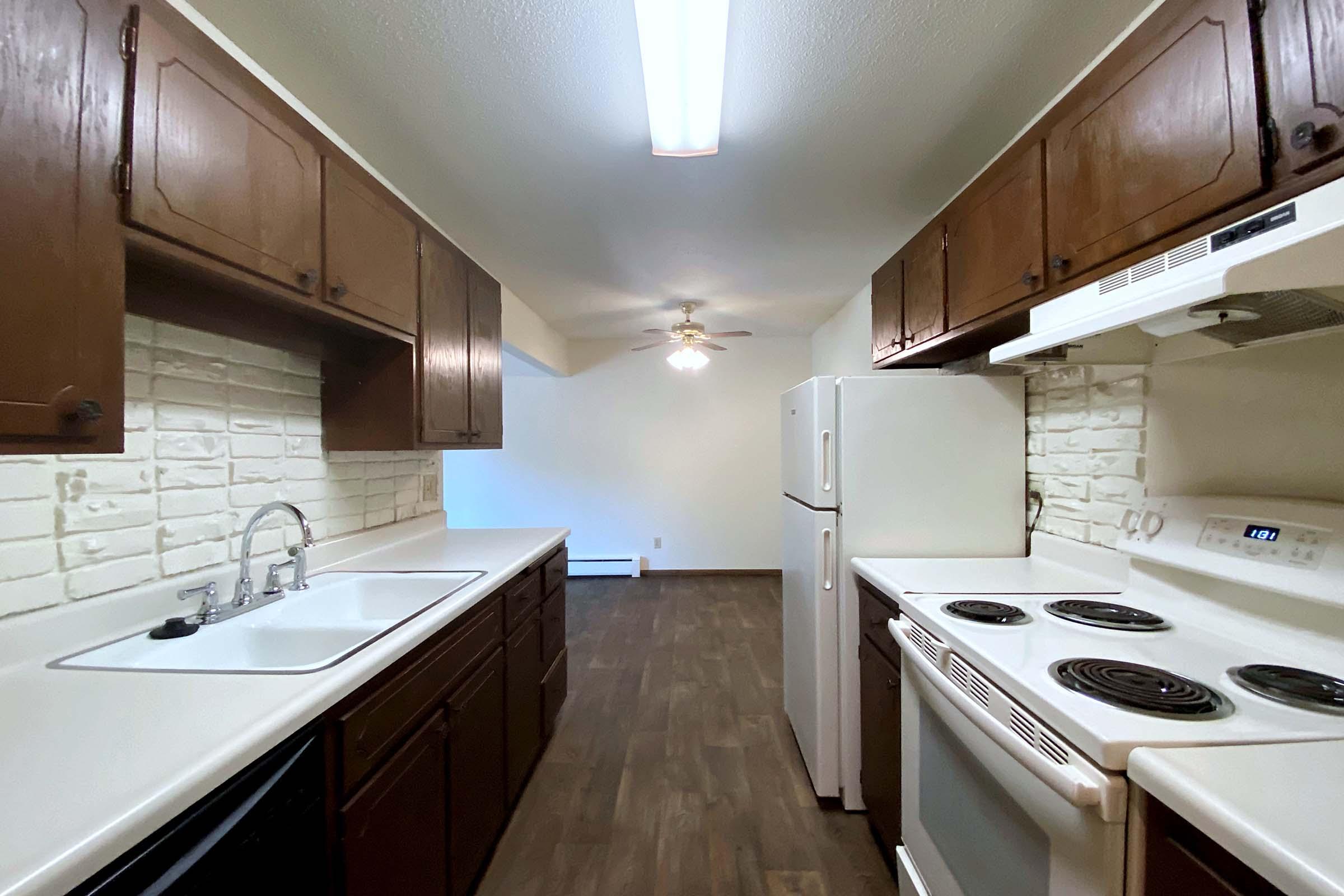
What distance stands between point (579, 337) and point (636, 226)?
274cm

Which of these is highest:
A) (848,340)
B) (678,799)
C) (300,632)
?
(848,340)

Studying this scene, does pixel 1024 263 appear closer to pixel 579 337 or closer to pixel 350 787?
pixel 350 787

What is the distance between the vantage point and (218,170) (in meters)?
1.04

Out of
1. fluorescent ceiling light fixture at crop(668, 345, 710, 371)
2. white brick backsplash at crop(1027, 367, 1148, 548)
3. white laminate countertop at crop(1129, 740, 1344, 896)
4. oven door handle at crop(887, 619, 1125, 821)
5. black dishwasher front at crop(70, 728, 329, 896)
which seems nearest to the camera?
white laminate countertop at crop(1129, 740, 1344, 896)

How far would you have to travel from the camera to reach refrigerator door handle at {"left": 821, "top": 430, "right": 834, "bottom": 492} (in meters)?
1.86

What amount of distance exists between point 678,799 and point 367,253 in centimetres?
223

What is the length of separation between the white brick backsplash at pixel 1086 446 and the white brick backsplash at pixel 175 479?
102 inches

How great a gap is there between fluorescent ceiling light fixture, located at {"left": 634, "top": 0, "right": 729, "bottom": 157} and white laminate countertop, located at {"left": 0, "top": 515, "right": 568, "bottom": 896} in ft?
5.14

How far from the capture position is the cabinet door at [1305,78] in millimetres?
720

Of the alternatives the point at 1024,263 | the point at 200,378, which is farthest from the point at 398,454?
the point at 1024,263

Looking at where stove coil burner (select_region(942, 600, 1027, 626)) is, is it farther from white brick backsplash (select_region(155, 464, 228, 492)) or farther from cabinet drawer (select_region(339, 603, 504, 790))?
white brick backsplash (select_region(155, 464, 228, 492))

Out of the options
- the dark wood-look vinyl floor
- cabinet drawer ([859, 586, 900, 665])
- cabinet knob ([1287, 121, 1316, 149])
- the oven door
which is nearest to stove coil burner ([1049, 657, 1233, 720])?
the oven door

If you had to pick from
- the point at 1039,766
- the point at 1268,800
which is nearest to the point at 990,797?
the point at 1039,766

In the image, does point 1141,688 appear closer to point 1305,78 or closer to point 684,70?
point 1305,78
